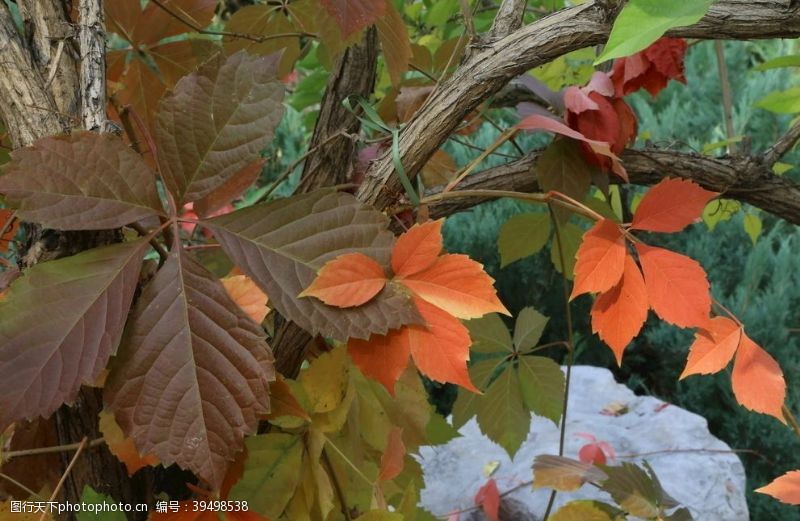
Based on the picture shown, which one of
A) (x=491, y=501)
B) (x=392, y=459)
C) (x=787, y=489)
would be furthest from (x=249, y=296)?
(x=491, y=501)

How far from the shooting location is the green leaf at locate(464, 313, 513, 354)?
90cm

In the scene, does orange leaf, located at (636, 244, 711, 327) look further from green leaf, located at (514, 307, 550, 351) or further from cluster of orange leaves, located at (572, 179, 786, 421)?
green leaf, located at (514, 307, 550, 351)

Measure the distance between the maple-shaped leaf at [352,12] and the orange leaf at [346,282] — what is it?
0.82 ft

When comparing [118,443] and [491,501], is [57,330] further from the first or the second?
[491,501]

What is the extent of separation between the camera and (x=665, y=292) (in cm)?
47

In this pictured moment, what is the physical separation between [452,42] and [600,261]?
54 centimetres

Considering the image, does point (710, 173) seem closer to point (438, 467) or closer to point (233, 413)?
point (233, 413)

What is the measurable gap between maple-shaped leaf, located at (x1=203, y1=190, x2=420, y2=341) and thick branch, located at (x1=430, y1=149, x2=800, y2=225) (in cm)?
32

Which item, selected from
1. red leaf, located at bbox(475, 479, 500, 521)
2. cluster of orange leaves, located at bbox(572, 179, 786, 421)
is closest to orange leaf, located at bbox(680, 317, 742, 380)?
cluster of orange leaves, located at bbox(572, 179, 786, 421)

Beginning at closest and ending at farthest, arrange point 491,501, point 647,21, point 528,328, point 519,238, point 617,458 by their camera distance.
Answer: point 647,21 → point 519,238 → point 528,328 → point 491,501 → point 617,458

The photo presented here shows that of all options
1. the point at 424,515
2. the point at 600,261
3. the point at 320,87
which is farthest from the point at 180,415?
the point at 320,87

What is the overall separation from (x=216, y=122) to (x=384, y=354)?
0.18 meters

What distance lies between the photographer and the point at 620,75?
28.6 inches

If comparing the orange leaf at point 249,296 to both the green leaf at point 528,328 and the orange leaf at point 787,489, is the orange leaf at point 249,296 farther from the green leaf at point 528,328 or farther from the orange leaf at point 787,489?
the green leaf at point 528,328
